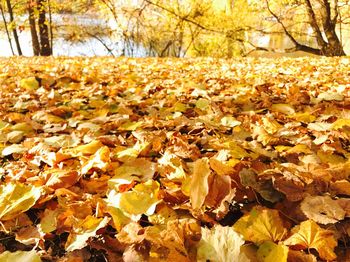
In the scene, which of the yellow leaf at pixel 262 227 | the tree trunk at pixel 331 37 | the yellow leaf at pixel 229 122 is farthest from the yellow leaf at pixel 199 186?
the tree trunk at pixel 331 37

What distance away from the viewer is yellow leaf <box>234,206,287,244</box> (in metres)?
0.85

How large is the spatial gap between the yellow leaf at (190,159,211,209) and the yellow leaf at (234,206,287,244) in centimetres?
11

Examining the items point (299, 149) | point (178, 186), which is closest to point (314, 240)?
point (178, 186)

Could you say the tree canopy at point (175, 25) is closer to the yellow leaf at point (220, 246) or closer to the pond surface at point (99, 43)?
the pond surface at point (99, 43)

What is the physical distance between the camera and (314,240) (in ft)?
2.62

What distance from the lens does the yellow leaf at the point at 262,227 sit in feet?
2.77

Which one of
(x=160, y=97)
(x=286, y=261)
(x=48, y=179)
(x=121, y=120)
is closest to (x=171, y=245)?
(x=286, y=261)

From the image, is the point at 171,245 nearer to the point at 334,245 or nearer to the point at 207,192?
the point at 207,192

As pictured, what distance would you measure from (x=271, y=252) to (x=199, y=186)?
0.25 meters

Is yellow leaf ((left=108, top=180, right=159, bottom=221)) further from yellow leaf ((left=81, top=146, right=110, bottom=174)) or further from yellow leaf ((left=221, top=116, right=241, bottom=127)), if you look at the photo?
yellow leaf ((left=221, top=116, right=241, bottom=127))

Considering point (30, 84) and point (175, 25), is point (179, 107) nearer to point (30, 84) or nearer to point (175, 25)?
point (30, 84)

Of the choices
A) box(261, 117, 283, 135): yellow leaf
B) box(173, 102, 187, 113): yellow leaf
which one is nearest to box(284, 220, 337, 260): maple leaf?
box(261, 117, 283, 135): yellow leaf

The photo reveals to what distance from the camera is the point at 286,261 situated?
76 cm

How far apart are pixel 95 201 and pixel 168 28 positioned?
1248 centimetres
